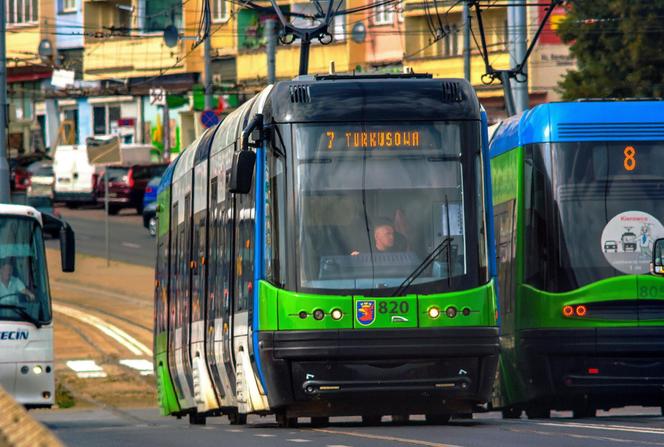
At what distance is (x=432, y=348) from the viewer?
16141 millimetres

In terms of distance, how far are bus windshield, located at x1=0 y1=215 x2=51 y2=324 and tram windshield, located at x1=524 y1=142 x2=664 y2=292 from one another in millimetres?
5471

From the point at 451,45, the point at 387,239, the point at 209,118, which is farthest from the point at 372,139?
the point at 451,45

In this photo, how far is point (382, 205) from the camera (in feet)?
54.1

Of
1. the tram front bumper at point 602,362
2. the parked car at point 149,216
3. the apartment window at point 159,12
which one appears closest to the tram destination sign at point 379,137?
the tram front bumper at point 602,362

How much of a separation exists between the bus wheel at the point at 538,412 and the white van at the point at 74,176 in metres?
48.1

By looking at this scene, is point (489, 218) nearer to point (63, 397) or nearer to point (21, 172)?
point (63, 397)

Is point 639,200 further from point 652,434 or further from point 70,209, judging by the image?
point 70,209

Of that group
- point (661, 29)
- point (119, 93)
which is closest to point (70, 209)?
point (119, 93)

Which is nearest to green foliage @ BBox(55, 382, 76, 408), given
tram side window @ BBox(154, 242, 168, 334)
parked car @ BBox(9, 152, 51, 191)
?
tram side window @ BBox(154, 242, 168, 334)

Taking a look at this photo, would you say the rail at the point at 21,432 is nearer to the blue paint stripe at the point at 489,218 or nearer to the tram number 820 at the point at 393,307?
Answer: the tram number 820 at the point at 393,307

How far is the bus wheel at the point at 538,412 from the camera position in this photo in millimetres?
20156

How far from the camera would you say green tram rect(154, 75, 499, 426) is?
1612 cm

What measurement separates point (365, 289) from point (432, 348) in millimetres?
729

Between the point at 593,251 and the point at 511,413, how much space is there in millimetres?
3111
